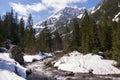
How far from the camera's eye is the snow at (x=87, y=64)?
175 ft

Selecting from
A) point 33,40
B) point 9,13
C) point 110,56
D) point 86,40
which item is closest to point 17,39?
point 33,40

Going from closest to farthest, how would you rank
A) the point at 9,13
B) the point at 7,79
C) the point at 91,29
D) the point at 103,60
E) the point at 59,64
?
the point at 7,79
the point at 103,60
the point at 59,64
the point at 91,29
the point at 9,13

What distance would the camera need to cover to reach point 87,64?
187 ft

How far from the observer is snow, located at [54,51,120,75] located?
175ft

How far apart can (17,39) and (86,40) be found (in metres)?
45.1

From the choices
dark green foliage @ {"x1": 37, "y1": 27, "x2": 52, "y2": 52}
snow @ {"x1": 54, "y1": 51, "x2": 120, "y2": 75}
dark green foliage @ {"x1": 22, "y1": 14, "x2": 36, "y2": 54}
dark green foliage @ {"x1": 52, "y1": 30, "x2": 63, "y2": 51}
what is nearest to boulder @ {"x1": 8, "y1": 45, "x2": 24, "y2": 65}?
snow @ {"x1": 54, "y1": 51, "x2": 120, "y2": 75}

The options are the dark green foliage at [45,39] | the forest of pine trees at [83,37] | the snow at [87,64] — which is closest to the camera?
the snow at [87,64]

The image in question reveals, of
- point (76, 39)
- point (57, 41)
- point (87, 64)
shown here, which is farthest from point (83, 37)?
point (57, 41)

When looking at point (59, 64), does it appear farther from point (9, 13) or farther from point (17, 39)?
point (9, 13)

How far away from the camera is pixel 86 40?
71938 millimetres

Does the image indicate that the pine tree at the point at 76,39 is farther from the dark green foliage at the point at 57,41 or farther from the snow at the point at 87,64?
the dark green foliage at the point at 57,41

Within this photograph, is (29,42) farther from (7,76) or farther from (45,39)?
(7,76)

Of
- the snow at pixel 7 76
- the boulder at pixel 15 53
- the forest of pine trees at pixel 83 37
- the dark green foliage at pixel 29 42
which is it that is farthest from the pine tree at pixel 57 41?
the snow at pixel 7 76

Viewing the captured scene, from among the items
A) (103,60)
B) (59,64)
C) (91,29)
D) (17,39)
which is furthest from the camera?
(17,39)
